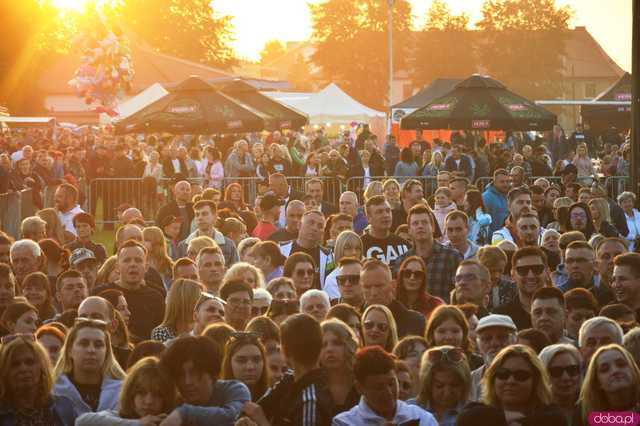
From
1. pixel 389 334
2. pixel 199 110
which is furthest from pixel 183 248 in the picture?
pixel 199 110

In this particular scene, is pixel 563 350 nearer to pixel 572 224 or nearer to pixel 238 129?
pixel 572 224

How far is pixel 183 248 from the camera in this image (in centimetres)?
1570

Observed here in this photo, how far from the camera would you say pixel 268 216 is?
55.2 ft

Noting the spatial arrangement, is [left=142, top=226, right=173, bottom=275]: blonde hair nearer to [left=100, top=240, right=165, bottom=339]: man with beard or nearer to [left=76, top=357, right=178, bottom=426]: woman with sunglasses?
[left=100, top=240, right=165, bottom=339]: man with beard

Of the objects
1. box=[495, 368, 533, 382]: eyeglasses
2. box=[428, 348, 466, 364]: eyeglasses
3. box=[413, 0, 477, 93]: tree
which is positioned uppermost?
box=[413, 0, 477, 93]: tree

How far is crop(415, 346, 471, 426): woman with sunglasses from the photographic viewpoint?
7.63m

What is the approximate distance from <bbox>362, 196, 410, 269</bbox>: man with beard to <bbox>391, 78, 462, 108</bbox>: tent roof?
34522 mm

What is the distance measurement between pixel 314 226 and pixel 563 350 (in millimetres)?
5871

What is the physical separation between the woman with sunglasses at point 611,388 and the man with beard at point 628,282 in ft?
10.7

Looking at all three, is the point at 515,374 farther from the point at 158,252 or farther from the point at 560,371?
the point at 158,252

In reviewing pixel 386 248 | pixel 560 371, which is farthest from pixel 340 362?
pixel 386 248

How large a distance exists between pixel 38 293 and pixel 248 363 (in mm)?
3967

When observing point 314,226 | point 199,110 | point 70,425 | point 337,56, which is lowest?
point 70,425

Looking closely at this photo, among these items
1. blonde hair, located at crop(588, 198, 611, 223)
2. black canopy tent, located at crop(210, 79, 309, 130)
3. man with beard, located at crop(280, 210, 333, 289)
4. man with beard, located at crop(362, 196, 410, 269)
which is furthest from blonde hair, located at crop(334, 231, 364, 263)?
black canopy tent, located at crop(210, 79, 309, 130)
